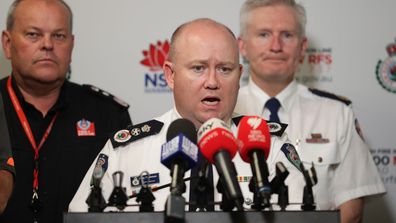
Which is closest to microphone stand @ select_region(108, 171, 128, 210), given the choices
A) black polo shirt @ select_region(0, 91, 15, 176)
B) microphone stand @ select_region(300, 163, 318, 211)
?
microphone stand @ select_region(300, 163, 318, 211)

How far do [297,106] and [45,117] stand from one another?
124cm

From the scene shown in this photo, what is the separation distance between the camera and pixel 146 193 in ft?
5.51

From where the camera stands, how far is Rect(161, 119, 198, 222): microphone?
142 centimetres

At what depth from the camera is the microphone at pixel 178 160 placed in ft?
4.67

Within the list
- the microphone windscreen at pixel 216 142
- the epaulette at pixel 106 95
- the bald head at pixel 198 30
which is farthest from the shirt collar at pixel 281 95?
the microphone windscreen at pixel 216 142

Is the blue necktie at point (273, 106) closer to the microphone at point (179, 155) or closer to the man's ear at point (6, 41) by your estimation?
the man's ear at point (6, 41)

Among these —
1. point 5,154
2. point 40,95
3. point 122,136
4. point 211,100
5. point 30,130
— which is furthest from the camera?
point 40,95

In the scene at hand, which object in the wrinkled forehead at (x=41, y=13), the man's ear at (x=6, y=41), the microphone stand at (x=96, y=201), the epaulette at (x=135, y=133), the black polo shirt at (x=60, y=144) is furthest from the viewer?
the man's ear at (x=6, y=41)

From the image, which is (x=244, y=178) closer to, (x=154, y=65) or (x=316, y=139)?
(x=316, y=139)

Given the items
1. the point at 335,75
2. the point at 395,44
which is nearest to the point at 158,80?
the point at 335,75

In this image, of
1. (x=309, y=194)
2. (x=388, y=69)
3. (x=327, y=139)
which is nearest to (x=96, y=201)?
(x=309, y=194)

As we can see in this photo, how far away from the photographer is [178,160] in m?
1.51

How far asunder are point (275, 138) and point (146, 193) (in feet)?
2.79

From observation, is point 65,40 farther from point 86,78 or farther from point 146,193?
point 146,193
